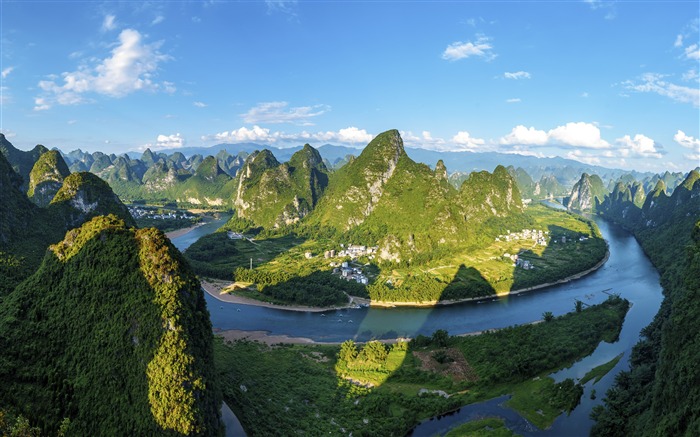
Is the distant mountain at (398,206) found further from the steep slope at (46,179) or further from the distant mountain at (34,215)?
the steep slope at (46,179)

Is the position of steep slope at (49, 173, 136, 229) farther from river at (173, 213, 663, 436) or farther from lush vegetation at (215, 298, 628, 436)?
lush vegetation at (215, 298, 628, 436)

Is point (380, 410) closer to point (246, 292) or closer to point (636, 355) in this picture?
point (636, 355)

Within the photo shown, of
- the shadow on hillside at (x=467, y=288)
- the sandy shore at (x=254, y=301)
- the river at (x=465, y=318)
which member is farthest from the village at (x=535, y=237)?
the sandy shore at (x=254, y=301)

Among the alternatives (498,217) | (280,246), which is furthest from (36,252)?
(498,217)

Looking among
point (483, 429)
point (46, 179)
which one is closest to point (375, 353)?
point (483, 429)

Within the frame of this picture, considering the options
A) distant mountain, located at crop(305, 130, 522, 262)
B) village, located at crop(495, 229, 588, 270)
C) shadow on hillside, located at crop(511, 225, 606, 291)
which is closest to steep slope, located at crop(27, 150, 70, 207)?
distant mountain, located at crop(305, 130, 522, 262)

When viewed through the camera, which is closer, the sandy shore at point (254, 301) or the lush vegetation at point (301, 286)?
the sandy shore at point (254, 301)
